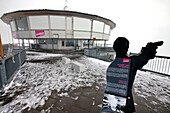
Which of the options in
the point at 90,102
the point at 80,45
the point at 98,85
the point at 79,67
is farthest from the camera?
the point at 80,45

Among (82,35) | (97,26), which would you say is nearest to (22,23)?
(82,35)

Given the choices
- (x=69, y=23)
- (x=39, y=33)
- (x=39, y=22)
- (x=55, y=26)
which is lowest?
(x=39, y=33)

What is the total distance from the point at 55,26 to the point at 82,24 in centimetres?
732

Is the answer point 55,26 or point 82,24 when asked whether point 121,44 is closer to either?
point 55,26

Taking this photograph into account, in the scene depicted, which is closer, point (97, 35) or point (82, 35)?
point (82, 35)

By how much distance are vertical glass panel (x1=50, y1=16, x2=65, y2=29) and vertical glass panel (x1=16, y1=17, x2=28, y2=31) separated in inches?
280

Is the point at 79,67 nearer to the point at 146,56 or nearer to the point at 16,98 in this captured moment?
the point at 16,98

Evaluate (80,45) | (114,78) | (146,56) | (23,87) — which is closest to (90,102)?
(114,78)

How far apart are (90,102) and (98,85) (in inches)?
57.3

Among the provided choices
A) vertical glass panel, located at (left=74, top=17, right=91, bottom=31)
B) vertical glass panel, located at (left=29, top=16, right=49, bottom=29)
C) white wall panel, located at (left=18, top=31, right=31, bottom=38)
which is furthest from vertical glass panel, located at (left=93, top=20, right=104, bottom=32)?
white wall panel, located at (left=18, top=31, right=31, bottom=38)

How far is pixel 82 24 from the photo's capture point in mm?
22688

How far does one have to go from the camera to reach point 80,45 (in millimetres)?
25500

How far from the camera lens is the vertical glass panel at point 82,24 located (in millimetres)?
21755

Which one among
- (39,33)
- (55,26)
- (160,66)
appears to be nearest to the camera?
(160,66)
